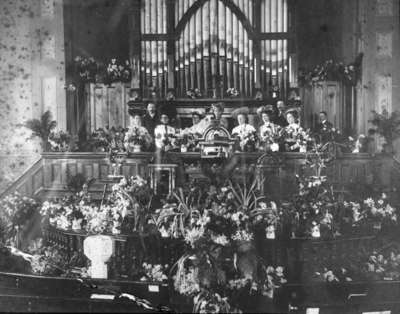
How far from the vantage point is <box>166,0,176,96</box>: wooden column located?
950cm

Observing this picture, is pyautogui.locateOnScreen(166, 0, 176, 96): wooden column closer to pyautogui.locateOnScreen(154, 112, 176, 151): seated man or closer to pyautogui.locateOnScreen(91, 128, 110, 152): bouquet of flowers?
pyautogui.locateOnScreen(154, 112, 176, 151): seated man

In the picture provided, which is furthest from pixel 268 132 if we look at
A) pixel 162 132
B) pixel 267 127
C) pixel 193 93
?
pixel 193 93

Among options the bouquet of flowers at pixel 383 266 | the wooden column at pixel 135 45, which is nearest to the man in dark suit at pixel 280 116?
the wooden column at pixel 135 45

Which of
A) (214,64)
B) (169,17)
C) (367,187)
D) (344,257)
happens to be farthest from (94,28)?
(344,257)

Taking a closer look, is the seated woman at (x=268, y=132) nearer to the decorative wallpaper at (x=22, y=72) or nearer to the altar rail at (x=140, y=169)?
the altar rail at (x=140, y=169)

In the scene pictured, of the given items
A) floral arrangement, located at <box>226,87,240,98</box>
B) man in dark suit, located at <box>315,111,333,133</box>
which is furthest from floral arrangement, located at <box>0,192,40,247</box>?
man in dark suit, located at <box>315,111,333,133</box>

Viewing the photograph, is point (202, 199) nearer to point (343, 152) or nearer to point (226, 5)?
point (343, 152)

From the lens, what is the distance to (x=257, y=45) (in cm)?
951

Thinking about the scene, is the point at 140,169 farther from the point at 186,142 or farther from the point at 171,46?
the point at 171,46

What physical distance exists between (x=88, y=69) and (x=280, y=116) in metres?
3.69

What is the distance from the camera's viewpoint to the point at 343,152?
8.21 m

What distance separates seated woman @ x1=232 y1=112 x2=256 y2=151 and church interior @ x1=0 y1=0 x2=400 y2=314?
0.04 meters

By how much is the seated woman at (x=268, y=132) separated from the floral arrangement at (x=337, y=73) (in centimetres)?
119

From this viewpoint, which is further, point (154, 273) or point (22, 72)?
point (22, 72)
